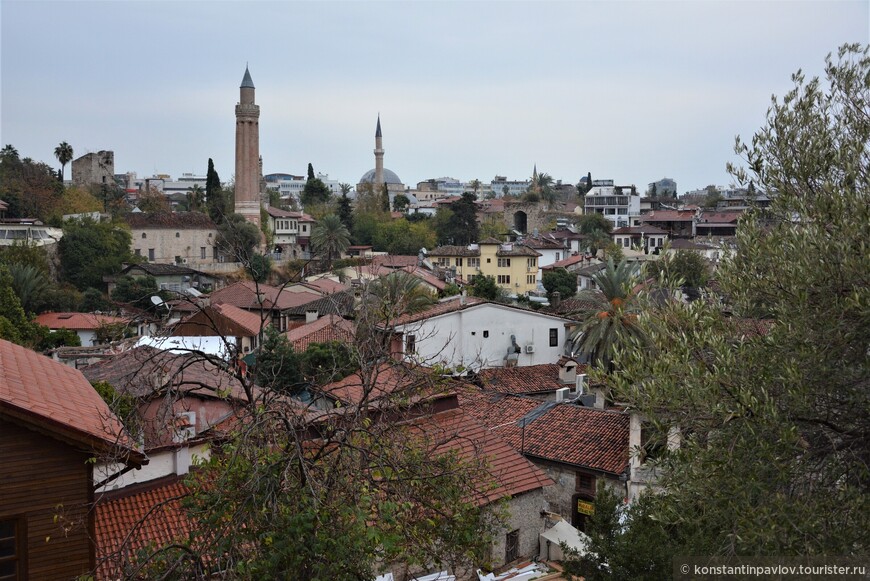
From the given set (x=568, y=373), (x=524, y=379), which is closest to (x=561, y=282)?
(x=568, y=373)

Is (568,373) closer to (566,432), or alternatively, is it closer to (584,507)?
(566,432)

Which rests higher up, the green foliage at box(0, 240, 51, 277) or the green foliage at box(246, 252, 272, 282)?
the green foliage at box(0, 240, 51, 277)

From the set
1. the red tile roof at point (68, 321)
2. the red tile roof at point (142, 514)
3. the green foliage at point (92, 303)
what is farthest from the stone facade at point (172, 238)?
the red tile roof at point (142, 514)

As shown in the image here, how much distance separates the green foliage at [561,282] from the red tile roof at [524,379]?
94.5 ft

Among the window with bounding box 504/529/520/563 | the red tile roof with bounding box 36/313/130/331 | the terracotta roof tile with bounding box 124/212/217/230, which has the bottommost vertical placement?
the window with bounding box 504/529/520/563

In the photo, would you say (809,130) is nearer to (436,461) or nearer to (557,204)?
(436,461)

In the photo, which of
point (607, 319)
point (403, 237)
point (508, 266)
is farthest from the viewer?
point (403, 237)

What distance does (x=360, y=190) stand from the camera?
313ft

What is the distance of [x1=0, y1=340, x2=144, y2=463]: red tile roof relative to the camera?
25.6 ft

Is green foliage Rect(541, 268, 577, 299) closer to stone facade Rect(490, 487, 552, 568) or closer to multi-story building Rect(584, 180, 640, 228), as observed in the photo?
multi-story building Rect(584, 180, 640, 228)

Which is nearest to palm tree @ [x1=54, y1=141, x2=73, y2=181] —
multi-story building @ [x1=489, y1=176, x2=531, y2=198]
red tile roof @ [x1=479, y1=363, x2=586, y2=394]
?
red tile roof @ [x1=479, y1=363, x2=586, y2=394]

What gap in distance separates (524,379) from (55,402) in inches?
815

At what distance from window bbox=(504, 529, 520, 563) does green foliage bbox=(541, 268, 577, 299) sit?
42641mm

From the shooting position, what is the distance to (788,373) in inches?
284
